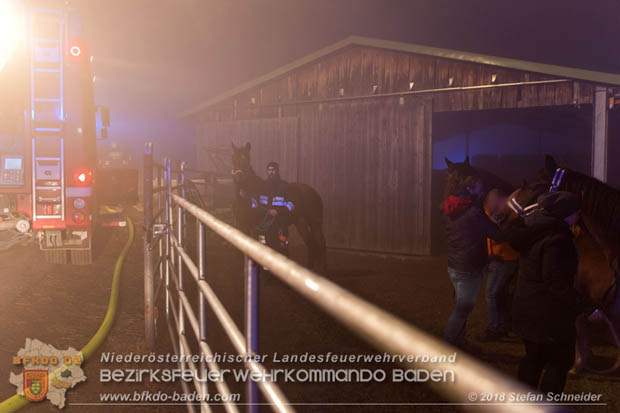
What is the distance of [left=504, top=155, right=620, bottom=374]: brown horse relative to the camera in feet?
13.7

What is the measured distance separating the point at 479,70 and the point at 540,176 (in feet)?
23.5

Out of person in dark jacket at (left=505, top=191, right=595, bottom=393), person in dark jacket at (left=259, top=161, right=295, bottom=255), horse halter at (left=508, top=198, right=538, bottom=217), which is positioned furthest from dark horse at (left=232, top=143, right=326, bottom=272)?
person in dark jacket at (left=505, top=191, right=595, bottom=393)

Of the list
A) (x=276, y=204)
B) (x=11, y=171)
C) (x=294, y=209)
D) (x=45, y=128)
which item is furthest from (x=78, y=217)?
(x=294, y=209)

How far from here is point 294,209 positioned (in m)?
8.60

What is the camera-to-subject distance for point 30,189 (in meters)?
7.46

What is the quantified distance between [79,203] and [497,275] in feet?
22.4

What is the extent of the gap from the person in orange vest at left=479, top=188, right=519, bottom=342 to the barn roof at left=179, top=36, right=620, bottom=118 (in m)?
5.86

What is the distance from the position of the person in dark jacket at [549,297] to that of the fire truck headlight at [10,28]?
26.8 feet

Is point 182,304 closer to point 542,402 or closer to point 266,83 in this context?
point 542,402

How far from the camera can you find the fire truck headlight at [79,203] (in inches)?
303

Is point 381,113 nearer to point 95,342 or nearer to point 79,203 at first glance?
point 79,203

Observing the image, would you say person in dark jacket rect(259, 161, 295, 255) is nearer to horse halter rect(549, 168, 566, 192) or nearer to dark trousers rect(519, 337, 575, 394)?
horse halter rect(549, 168, 566, 192)

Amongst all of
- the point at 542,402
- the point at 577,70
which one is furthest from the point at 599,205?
the point at 577,70

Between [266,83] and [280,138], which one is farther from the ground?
[266,83]
